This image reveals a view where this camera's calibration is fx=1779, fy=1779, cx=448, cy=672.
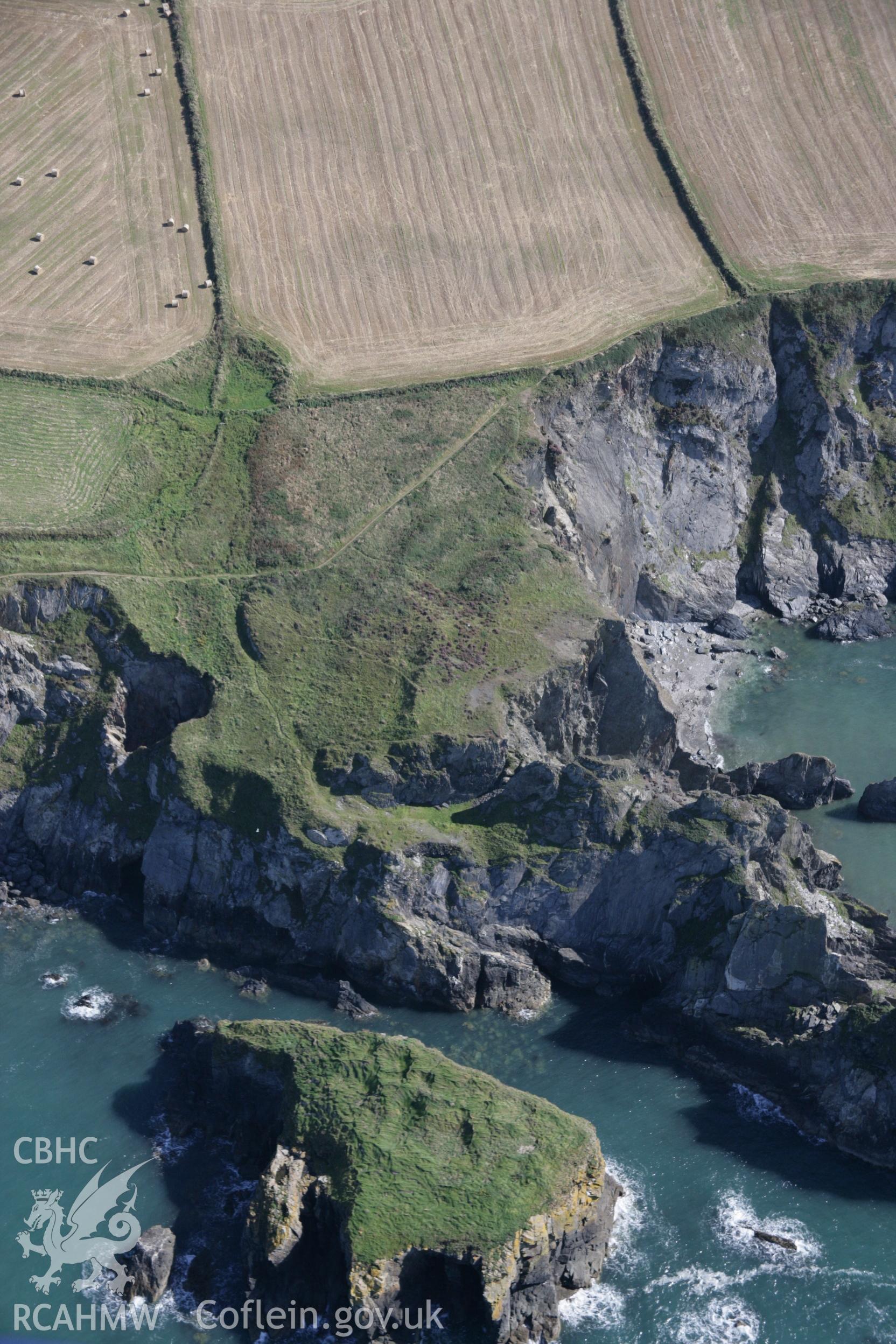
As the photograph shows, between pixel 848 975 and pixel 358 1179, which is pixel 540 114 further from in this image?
pixel 358 1179

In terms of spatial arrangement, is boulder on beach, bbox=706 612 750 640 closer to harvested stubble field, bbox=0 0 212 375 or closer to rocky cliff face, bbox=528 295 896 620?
rocky cliff face, bbox=528 295 896 620

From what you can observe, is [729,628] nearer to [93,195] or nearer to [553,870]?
[553,870]

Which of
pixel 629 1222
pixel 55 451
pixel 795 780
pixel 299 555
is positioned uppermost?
pixel 55 451

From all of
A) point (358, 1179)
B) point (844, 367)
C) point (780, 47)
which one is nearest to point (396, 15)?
point (780, 47)

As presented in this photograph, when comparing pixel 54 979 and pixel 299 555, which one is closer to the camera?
pixel 54 979

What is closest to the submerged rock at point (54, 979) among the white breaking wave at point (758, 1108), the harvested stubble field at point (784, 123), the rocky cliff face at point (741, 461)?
the white breaking wave at point (758, 1108)

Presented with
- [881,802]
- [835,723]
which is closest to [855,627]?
[835,723]

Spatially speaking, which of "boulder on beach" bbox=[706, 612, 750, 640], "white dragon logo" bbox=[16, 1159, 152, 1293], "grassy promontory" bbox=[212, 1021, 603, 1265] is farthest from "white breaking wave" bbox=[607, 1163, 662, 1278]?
"boulder on beach" bbox=[706, 612, 750, 640]
